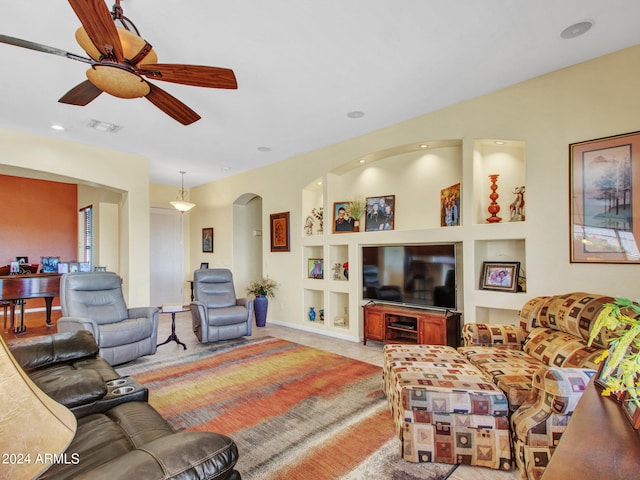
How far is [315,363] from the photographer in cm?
367

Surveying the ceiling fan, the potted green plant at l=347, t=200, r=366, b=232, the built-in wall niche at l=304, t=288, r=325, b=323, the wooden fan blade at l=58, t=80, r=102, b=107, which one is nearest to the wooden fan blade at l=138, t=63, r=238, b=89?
the ceiling fan

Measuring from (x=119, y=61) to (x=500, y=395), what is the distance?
2962 mm

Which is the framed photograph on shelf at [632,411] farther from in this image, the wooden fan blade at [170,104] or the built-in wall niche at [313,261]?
the built-in wall niche at [313,261]

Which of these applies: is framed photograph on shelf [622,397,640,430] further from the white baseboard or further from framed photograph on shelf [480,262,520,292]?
the white baseboard

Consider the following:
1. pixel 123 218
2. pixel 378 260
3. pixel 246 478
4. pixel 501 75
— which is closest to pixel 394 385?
pixel 246 478

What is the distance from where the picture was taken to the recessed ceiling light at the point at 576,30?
236cm

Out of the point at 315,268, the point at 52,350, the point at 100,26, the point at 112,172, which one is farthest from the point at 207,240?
the point at 100,26

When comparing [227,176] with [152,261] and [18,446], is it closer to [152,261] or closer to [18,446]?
[152,261]

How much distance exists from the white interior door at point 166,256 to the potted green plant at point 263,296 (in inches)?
109

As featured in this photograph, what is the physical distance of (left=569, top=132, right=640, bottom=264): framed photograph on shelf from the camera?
2604 mm

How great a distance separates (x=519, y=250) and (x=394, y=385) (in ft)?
7.17

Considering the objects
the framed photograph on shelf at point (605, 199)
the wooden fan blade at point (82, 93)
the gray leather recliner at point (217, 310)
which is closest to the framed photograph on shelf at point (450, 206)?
the framed photograph on shelf at point (605, 199)

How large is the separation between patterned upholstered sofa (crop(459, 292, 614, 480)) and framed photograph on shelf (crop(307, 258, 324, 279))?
2.70 m

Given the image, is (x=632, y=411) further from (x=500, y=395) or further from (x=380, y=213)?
(x=380, y=213)
